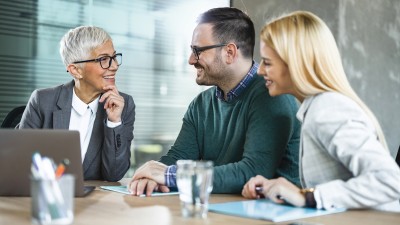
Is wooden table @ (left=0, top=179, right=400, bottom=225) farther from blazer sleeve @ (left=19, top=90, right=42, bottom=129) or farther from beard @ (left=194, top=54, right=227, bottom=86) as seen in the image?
blazer sleeve @ (left=19, top=90, right=42, bottom=129)

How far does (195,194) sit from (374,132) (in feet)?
1.91

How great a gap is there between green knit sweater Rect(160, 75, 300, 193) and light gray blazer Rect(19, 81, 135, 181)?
0.27 meters

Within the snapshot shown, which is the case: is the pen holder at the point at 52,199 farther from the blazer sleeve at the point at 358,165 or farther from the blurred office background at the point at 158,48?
the blurred office background at the point at 158,48

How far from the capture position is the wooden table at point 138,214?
4.03 ft

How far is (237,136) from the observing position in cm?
207

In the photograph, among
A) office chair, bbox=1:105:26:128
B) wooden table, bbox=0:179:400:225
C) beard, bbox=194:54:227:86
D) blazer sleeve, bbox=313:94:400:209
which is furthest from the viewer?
office chair, bbox=1:105:26:128

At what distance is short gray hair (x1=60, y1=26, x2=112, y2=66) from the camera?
2.53 metres

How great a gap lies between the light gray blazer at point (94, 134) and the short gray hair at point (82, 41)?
0.21 meters

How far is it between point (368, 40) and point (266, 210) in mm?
3586

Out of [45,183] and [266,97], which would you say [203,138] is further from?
[45,183]

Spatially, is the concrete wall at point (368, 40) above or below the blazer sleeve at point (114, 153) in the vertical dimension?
above

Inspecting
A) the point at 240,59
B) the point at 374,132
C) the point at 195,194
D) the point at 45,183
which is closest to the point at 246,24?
the point at 240,59

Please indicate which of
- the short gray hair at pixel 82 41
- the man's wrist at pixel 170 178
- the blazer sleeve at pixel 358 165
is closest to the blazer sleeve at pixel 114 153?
the short gray hair at pixel 82 41

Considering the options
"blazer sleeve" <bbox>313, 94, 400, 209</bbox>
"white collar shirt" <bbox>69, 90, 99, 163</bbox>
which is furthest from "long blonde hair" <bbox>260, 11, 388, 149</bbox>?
"white collar shirt" <bbox>69, 90, 99, 163</bbox>
